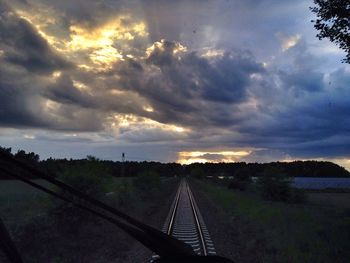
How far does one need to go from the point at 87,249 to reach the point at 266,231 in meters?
8.33

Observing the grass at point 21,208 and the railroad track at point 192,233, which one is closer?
the railroad track at point 192,233

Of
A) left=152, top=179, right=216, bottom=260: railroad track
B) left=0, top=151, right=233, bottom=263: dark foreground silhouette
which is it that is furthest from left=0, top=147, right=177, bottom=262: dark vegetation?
left=0, top=151, right=233, bottom=263: dark foreground silhouette

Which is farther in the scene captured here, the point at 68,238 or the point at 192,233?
the point at 192,233

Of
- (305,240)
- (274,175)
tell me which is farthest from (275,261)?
(274,175)

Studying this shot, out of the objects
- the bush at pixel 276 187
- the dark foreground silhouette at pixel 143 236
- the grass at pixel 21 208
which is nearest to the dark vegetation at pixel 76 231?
the grass at pixel 21 208

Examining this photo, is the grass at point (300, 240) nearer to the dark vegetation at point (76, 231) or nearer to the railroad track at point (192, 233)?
the railroad track at point (192, 233)

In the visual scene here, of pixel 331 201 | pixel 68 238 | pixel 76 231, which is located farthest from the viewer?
pixel 331 201

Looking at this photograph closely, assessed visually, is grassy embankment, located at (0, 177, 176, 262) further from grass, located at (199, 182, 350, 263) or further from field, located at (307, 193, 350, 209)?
field, located at (307, 193, 350, 209)

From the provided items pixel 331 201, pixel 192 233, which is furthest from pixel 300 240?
pixel 331 201

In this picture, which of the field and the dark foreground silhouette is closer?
the dark foreground silhouette

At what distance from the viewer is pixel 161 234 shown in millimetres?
2006

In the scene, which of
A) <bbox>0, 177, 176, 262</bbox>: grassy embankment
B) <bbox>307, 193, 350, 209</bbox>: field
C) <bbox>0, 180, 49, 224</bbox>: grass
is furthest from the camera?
<bbox>307, 193, 350, 209</bbox>: field

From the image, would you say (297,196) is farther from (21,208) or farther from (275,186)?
(21,208)

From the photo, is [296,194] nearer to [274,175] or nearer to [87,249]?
[274,175]
